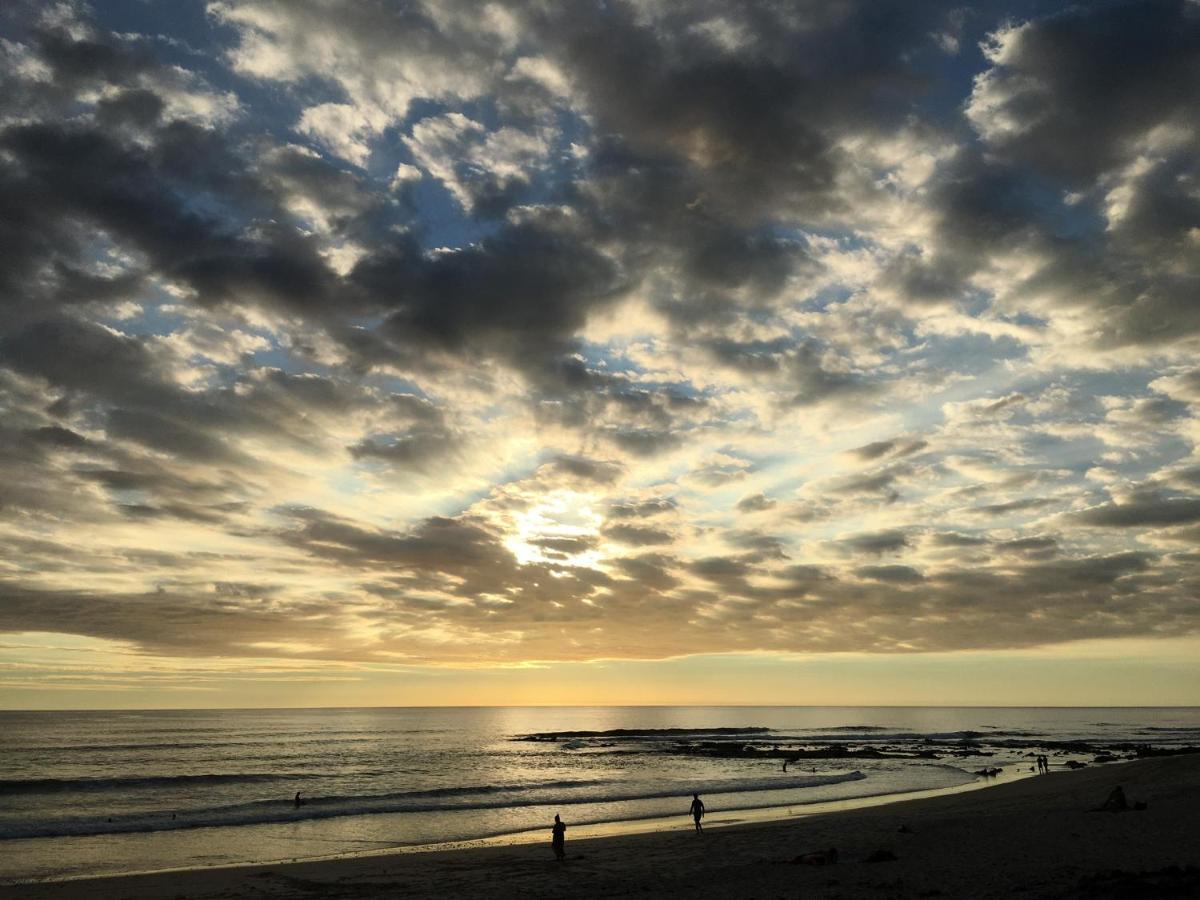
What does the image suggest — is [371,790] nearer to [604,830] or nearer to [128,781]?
[128,781]

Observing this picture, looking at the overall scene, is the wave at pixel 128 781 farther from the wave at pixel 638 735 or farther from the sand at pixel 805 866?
the wave at pixel 638 735

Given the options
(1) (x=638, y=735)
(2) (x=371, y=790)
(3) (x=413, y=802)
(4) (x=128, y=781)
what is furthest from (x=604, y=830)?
(1) (x=638, y=735)

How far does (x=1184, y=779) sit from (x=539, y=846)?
36.8m

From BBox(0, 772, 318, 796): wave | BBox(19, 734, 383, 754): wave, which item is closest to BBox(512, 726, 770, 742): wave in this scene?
BBox(19, 734, 383, 754): wave

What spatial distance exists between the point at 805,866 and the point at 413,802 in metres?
35.7

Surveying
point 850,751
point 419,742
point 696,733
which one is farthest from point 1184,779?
point 696,733

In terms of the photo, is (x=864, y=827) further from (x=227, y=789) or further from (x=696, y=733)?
(x=696, y=733)

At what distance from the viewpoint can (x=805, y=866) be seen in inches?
997

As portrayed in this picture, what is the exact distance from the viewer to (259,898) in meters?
24.2

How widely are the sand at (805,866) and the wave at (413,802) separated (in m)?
17.5

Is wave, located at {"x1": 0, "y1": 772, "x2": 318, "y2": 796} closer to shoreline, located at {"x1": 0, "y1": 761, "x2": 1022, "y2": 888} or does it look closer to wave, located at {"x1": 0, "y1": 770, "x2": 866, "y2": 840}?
wave, located at {"x1": 0, "y1": 770, "x2": 866, "y2": 840}

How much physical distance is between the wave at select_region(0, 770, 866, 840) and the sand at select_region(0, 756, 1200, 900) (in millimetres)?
17515

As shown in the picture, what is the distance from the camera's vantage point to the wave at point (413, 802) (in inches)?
1709

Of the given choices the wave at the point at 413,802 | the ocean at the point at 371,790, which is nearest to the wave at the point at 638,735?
the ocean at the point at 371,790
